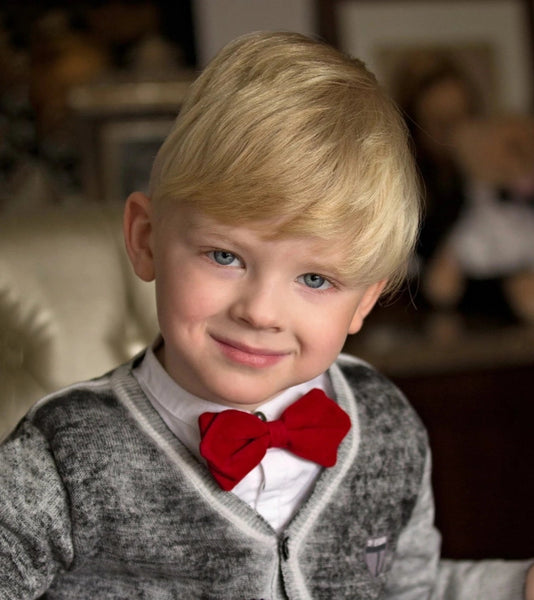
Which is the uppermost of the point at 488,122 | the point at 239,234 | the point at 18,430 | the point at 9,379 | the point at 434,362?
the point at 239,234

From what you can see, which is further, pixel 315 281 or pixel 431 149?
pixel 431 149

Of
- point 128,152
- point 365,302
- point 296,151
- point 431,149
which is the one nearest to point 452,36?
point 431,149

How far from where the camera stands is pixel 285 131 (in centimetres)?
67

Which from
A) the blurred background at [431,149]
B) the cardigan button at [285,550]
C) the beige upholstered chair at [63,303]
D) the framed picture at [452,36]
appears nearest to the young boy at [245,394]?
the cardigan button at [285,550]

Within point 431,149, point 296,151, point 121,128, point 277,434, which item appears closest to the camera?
point 296,151

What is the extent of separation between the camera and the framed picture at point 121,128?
6.73ft

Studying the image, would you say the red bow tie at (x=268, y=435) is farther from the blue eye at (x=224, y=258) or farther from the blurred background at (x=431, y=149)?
the blurred background at (x=431, y=149)

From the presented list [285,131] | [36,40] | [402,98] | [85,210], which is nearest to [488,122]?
[402,98]

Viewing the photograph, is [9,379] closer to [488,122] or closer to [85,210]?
[85,210]

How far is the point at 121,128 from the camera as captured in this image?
2.09 m

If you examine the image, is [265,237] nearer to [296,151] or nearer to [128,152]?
[296,151]

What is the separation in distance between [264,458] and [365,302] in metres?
0.16

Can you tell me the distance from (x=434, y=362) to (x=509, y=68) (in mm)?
905

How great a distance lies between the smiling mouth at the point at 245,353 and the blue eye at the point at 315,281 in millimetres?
57
